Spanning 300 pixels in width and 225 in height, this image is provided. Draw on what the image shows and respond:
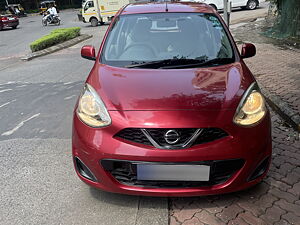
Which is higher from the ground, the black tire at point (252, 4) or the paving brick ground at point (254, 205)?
the paving brick ground at point (254, 205)

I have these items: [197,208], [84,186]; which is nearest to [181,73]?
[197,208]

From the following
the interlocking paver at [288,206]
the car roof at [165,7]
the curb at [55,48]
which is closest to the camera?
the interlocking paver at [288,206]

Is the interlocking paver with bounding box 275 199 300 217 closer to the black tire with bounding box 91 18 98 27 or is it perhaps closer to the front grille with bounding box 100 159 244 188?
the front grille with bounding box 100 159 244 188

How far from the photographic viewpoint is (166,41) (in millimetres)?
3490

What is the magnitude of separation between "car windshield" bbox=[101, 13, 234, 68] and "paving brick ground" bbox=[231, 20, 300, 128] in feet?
5.28

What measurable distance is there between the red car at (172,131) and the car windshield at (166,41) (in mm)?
239

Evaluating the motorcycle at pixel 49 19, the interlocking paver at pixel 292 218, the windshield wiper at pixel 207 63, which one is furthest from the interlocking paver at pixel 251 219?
the motorcycle at pixel 49 19

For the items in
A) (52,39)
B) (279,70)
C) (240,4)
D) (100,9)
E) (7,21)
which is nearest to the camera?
(279,70)

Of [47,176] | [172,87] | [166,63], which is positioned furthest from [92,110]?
[47,176]

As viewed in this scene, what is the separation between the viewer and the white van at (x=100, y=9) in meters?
21.5

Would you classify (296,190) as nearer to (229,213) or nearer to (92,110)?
(229,213)

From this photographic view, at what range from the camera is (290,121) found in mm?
4055

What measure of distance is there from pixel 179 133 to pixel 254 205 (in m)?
1.00

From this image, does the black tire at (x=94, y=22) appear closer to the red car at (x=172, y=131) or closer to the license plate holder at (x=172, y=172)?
the red car at (x=172, y=131)
